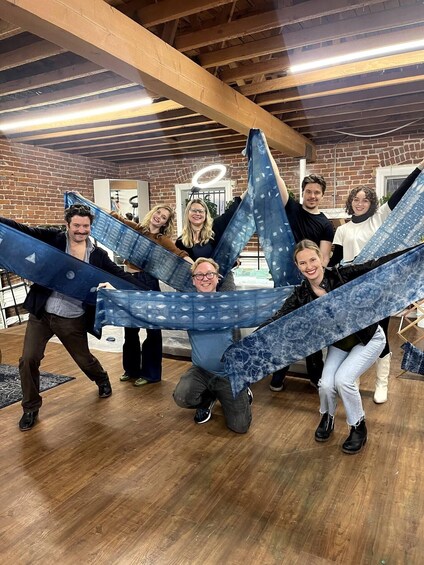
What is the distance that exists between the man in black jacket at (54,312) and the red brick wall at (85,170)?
3.71 metres

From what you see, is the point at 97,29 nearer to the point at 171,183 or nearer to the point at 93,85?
the point at 93,85

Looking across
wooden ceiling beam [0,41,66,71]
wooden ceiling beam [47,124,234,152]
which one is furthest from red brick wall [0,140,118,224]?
wooden ceiling beam [0,41,66,71]

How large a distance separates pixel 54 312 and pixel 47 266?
0.98ft

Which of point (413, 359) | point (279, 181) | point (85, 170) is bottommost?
point (413, 359)

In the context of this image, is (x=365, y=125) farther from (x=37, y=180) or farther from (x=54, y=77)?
(x=37, y=180)

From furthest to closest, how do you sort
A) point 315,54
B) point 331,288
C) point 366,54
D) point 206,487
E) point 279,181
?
point 315,54, point 366,54, point 279,181, point 331,288, point 206,487

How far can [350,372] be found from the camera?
82.2 inches

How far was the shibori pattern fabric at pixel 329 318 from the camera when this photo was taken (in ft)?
5.89

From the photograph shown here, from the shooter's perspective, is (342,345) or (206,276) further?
(206,276)

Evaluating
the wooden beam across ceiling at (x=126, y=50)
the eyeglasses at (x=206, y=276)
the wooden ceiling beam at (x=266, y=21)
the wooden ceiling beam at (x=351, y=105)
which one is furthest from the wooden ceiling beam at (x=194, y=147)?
the eyeglasses at (x=206, y=276)

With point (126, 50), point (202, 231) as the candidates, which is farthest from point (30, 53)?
point (202, 231)

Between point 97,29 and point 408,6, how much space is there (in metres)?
1.85

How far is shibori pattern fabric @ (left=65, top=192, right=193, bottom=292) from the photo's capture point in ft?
9.05

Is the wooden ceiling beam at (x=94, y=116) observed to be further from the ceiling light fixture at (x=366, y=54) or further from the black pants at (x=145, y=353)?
the black pants at (x=145, y=353)
